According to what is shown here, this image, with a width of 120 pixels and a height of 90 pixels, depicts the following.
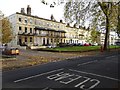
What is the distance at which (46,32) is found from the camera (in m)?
74.4

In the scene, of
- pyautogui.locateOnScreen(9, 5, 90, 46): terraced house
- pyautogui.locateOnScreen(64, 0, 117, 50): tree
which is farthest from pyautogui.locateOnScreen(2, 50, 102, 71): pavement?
pyautogui.locateOnScreen(9, 5, 90, 46): terraced house

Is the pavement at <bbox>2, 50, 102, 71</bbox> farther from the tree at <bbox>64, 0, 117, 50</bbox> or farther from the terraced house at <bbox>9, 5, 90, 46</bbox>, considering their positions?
the terraced house at <bbox>9, 5, 90, 46</bbox>

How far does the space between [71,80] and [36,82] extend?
6.98ft

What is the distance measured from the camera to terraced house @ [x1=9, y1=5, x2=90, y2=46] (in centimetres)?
6416

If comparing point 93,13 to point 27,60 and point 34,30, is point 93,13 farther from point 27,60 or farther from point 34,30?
point 34,30

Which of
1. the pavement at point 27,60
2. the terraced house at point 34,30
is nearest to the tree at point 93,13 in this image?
the pavement at point 27,60

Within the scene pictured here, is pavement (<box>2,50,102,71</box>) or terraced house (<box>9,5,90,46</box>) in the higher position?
terraced house (<box>9,5,90,46</box>)

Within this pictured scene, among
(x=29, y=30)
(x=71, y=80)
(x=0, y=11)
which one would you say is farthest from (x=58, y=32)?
(x=71, y=80)

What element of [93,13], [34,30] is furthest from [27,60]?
[34,30]

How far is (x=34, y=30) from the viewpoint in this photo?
70.4m

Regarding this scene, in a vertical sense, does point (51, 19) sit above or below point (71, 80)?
above

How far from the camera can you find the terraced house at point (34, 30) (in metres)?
64.2

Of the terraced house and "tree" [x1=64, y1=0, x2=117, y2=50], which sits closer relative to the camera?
"tree" [x1=64, y1=0, x2=117, y2=50]

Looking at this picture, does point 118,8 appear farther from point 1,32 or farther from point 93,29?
point 1,32
